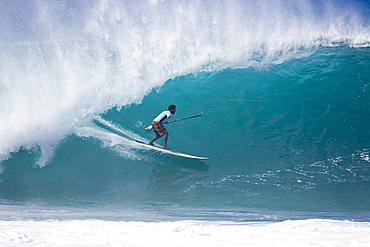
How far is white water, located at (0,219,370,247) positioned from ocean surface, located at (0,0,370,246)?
3cm

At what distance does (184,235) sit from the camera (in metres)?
3.66

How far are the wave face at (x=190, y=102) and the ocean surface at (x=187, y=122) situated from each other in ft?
0.16

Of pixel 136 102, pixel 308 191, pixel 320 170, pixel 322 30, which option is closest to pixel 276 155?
pixel 320 170

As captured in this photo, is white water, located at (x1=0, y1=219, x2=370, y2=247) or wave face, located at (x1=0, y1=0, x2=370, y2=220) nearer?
white water, located at (x1=0, y1=219, x2=370, y2=247)

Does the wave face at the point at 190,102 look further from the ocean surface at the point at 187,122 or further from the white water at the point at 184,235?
the white water at the point at 184,235

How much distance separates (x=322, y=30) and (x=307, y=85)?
13.6 ft

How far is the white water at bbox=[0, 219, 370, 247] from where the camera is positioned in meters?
3.29

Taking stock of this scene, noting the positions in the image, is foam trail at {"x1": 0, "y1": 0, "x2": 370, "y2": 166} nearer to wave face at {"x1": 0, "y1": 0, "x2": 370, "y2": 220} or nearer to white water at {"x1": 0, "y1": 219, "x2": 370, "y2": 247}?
wave face at {"x1": 0, "y1": 0, "x2": 370, "y2": 220}

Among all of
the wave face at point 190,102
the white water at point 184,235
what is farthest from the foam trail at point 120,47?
the white water at point 184,235

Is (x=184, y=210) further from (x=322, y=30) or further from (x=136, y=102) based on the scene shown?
(x=322, y=30)

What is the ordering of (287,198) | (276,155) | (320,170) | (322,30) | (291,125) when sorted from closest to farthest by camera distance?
(287,198), (320,170), (276,155), (291,125), (322,30)

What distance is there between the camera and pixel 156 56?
12.1m

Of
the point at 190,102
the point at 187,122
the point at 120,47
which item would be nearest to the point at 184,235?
the point at 187,122

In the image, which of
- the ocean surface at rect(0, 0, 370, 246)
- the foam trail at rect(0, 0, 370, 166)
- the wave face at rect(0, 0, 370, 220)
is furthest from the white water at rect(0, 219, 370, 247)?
the foam trail at rect(0, 0, 370, 166)
